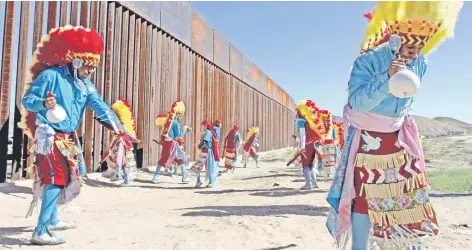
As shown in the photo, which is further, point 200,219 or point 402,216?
point 200,219

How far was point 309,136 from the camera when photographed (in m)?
7.30

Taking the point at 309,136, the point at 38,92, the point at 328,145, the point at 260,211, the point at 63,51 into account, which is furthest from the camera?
the point at 328,145

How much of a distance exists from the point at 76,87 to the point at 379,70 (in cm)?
256

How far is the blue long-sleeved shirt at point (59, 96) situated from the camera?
3.15 metres

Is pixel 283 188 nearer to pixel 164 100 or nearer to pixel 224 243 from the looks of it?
pixel 224 243

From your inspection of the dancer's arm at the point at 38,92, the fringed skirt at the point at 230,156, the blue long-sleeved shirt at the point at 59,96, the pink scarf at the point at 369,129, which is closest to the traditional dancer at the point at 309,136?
the fringed skirt at the point at 230,156

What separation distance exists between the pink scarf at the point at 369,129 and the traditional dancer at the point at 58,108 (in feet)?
7.09

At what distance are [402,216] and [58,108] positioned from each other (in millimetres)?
2491

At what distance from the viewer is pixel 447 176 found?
8469 millimetres

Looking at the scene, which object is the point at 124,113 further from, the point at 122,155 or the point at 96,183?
the point at 96,183

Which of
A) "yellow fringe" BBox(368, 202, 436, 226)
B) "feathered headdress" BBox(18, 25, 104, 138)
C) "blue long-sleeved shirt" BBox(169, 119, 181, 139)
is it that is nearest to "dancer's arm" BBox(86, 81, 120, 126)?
"feathered headdress" BBox(18, 25, 104, 138)

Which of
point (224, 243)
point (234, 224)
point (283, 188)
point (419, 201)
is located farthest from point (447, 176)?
point (419, 201)

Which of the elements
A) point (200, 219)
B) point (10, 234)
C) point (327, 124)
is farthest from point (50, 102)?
point (327, 124)

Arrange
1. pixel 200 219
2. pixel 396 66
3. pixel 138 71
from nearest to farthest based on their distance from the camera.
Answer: pixel 396 66 → pixel 200 219 → pixel 138 71
